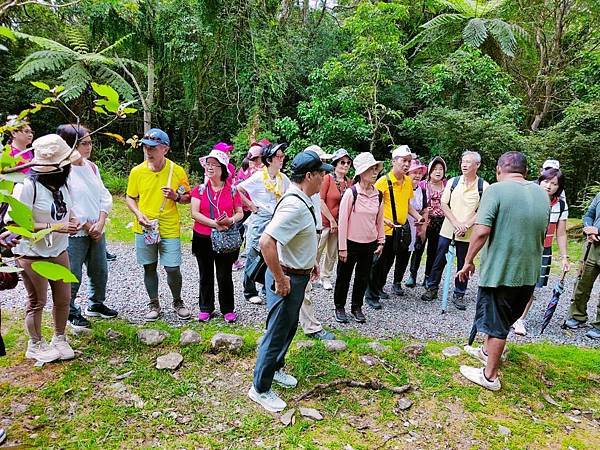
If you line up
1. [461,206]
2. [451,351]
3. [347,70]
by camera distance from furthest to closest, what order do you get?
[347,70] → [461,206] → [451,351]

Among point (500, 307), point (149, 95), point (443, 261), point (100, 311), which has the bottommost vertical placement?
point (100, 311)

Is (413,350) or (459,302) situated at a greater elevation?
(413,350)

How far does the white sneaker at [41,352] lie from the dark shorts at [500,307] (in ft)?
11.0

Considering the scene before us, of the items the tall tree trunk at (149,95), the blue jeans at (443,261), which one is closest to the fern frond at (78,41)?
the tall tree trunk at (149,95)

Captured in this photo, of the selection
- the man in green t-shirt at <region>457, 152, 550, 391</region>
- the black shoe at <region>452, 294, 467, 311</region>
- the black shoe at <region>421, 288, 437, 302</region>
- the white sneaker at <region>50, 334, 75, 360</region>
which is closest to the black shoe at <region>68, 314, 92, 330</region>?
the white sneaker at <region>50, 334, 75, 360</region>

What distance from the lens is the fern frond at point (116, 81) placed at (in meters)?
10.1

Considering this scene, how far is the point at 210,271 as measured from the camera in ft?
14.4

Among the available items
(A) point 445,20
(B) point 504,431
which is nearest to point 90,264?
(B) point 504,431

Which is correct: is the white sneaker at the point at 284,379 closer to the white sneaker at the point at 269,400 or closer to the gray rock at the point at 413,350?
the white sneaker at the point at 269,400

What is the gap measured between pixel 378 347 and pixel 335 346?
39 cm

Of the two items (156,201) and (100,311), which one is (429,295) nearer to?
(156,201)

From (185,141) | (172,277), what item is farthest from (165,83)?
(172,277)

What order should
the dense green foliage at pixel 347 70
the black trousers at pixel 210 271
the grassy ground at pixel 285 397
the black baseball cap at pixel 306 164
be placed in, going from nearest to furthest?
the grassy ground at pixel 285 397
the black baseball cap at pixel 306 164
the black trousers at pixel 210 271
the dense green foliage at pixel 347 70

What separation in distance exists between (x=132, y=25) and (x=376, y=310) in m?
9.48
